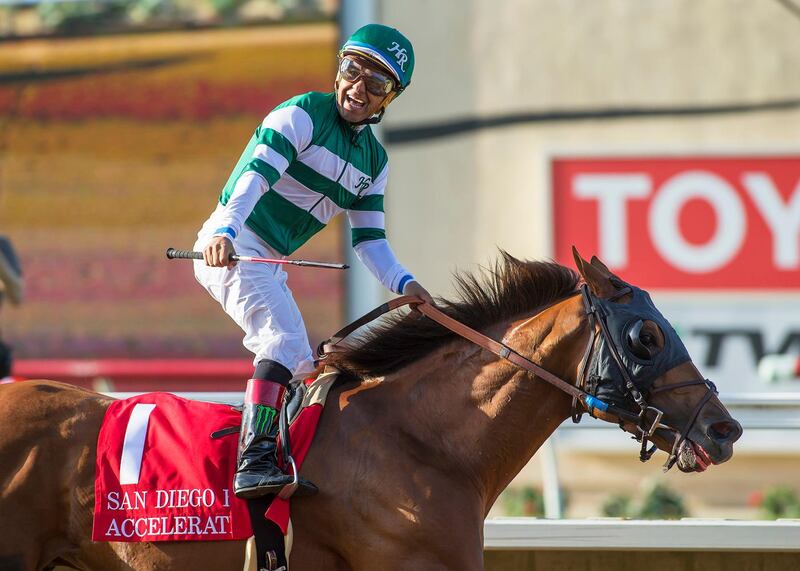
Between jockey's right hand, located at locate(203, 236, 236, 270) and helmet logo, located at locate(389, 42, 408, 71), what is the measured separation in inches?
33.6

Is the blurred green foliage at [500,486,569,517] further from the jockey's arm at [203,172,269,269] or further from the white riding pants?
the jockey's arm at [203,172,269,269]

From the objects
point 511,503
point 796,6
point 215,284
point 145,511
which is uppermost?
point 796,6

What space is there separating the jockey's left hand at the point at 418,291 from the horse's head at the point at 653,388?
56cm

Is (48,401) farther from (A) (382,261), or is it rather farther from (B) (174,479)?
(A) (382,261)

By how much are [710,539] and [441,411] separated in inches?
64.7

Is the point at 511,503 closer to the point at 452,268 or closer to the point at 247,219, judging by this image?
the point at 452,268

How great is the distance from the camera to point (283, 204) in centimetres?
361

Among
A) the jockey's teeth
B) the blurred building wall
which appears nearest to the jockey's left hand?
the jockey's teeth

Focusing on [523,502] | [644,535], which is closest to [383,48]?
[644,535]

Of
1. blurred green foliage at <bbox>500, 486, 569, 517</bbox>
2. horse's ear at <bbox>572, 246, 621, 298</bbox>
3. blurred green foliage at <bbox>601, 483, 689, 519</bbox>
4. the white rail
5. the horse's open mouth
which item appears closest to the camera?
the horse's open mouth

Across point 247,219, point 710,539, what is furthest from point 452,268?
point 247,219

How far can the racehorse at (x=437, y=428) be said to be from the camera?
10.6 feet

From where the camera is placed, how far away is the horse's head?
317cm

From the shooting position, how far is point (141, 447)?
3.40 m
